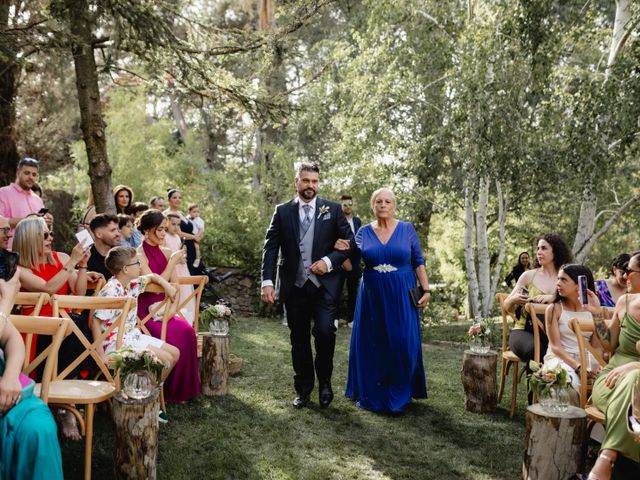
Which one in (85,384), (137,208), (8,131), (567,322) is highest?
(8,131)

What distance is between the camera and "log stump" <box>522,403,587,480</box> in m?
3.36

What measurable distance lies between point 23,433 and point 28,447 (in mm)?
64

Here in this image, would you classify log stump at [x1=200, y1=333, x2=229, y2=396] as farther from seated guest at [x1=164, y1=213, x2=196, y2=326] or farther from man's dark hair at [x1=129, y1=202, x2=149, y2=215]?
man's dark hair at [x1=129, y1=202, x2=149, y2=215]

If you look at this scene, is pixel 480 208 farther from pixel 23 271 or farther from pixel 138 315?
pixel 23 271

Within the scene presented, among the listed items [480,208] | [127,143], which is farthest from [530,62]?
[127,143]

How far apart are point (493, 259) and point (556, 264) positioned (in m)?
13.4

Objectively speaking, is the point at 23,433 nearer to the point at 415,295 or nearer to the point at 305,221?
the point at 305,221

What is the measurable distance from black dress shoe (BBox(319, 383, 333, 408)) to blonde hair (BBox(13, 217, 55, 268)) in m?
2.44

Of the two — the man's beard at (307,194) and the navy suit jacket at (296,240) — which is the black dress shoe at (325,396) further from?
the man's beard at (307,194)

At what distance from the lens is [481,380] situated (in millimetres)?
5188

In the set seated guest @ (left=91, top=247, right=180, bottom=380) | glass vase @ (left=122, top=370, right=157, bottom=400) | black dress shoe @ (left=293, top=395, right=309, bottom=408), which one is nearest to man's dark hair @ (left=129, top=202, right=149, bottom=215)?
seated guest @ (left=91, top=247, right=180, bottom=380)

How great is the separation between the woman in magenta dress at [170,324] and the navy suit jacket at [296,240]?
0.78 meters

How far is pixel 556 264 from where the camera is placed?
5203 mm

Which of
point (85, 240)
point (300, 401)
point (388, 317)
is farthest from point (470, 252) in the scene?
point (85, 240)
